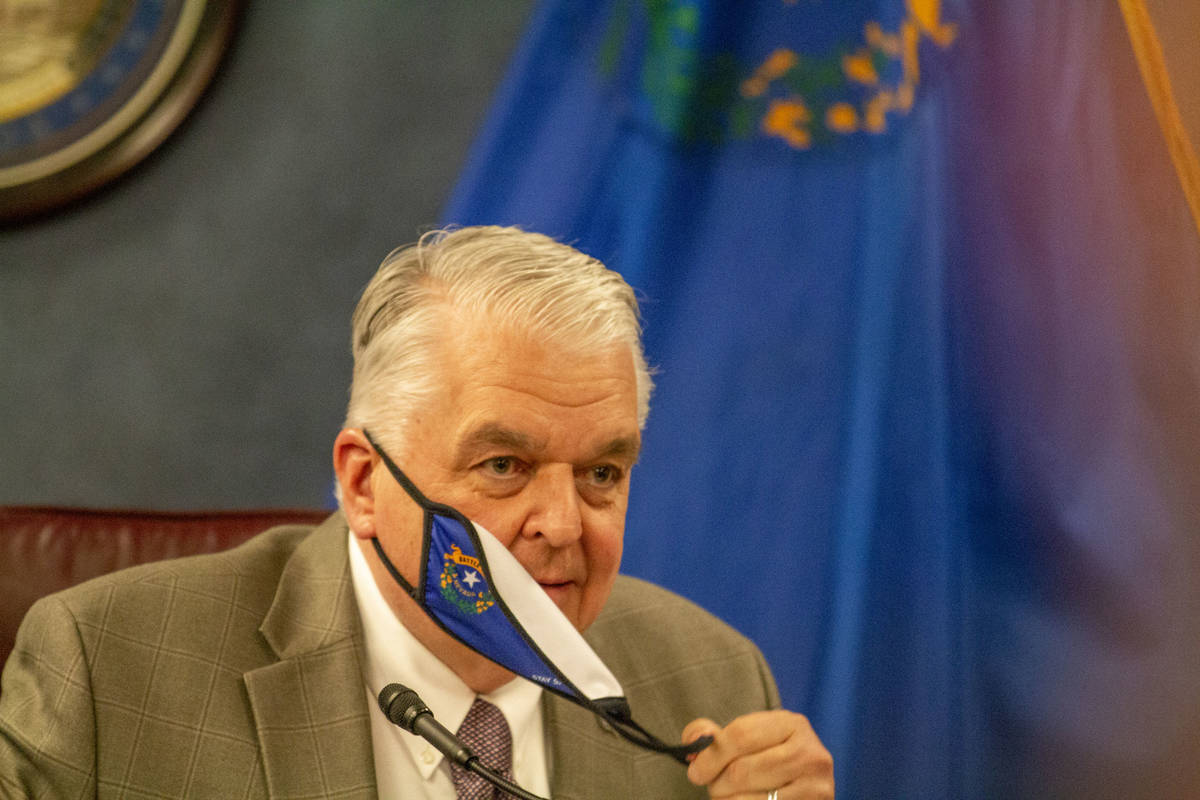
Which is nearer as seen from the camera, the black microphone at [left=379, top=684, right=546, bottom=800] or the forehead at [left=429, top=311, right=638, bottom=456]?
the black microphone at [left=379, top=684, right=546, bottom=800]

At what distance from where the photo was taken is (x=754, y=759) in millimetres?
1299

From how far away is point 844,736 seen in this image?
2.10 metres

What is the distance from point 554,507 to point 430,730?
0.33 m

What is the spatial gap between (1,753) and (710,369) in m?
1.40

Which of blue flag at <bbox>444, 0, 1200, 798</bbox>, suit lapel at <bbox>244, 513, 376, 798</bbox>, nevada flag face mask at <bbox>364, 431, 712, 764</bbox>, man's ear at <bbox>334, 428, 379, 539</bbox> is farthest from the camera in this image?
blue flag at <bbox>444, 0, 1200, 798</bbox>

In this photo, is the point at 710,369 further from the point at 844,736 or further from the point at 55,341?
the point at 55,341

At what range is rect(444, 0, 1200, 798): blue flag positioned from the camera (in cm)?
192

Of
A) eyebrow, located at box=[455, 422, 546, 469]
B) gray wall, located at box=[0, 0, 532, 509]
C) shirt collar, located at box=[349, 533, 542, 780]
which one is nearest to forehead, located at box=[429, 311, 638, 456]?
eyebrow, located at box=[455, 422, 546, 469]

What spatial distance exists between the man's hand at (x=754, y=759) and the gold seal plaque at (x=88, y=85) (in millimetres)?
1563

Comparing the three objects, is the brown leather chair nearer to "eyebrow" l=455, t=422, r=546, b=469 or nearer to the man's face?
the man's face

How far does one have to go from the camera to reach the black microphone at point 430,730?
3.69 feet

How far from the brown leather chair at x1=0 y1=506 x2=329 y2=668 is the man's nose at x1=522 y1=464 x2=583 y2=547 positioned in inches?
23.8

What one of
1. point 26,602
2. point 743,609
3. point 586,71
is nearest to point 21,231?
point 26,602

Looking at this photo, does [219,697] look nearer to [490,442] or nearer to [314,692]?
[314,692]
